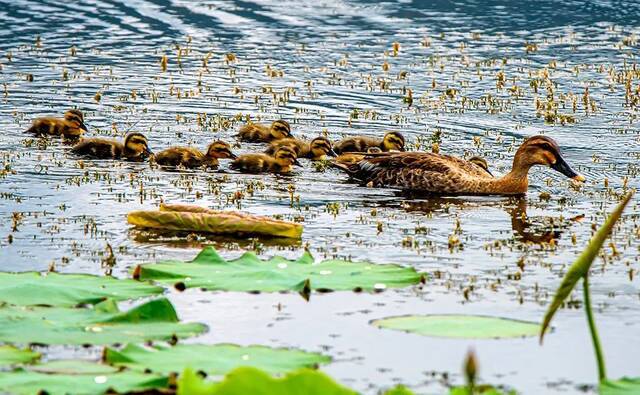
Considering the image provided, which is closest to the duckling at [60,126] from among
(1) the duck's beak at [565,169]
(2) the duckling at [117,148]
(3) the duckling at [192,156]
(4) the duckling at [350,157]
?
(2) the duckling at [117,148]

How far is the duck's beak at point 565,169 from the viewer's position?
1223 centimetres

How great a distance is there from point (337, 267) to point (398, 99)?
29.0 feet

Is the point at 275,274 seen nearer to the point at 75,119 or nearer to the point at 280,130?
the point at 280,130

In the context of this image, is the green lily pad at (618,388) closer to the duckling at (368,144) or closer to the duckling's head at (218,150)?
the duckling's head at (218,150)

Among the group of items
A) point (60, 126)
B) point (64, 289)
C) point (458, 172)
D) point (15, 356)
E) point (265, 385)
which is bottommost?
point (15, 356)

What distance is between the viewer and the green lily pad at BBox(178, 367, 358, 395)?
179 inches

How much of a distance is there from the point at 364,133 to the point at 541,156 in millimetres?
3098

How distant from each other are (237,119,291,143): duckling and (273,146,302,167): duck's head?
94 centimetres

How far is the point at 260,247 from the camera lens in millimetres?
9445

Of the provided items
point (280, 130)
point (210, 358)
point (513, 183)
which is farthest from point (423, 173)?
point (210, 358)

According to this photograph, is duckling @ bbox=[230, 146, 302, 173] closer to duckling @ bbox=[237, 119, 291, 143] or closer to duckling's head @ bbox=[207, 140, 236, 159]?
duckling's head @ bbox=[207, 140, 236, 159]

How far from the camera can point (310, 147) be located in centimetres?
1356

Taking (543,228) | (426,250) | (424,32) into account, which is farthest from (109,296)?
(424,32)

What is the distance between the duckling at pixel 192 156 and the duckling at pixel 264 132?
44.9 inches
